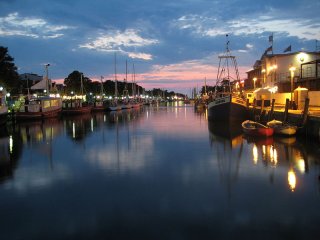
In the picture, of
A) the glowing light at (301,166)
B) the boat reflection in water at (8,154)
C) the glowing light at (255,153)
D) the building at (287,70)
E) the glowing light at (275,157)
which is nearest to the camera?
Result: the glowing light at (301,166)

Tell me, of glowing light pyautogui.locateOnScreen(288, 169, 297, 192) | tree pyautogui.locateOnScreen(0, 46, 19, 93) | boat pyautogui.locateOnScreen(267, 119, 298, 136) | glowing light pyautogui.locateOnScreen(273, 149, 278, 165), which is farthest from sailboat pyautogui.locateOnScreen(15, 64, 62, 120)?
glowing light pyautogui.locateOnScreen(288, 169, 297, 192)

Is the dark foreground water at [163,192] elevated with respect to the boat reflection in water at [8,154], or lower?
lower

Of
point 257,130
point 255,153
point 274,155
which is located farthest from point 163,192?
point 257,130

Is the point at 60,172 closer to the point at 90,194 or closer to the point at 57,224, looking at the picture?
the point at 90,194

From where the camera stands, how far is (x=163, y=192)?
614 inches

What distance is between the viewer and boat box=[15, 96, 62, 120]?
188 ft

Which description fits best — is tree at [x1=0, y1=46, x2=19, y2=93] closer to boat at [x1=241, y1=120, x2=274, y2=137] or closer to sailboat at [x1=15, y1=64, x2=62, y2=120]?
sailboat at [x1=15, y1=64, x2=62, y2=120]

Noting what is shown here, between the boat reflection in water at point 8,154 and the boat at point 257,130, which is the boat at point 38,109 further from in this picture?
the boat at point 257,130

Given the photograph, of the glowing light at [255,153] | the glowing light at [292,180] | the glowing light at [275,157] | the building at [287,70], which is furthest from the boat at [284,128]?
the building at [287,70]

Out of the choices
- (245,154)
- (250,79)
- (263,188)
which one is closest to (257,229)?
(263,188)

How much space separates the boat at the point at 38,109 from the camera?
5721cm

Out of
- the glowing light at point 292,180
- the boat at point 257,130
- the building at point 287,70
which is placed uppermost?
the building at point 287,70

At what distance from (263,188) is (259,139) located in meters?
16.0

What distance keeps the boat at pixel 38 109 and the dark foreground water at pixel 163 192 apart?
1188 inches
